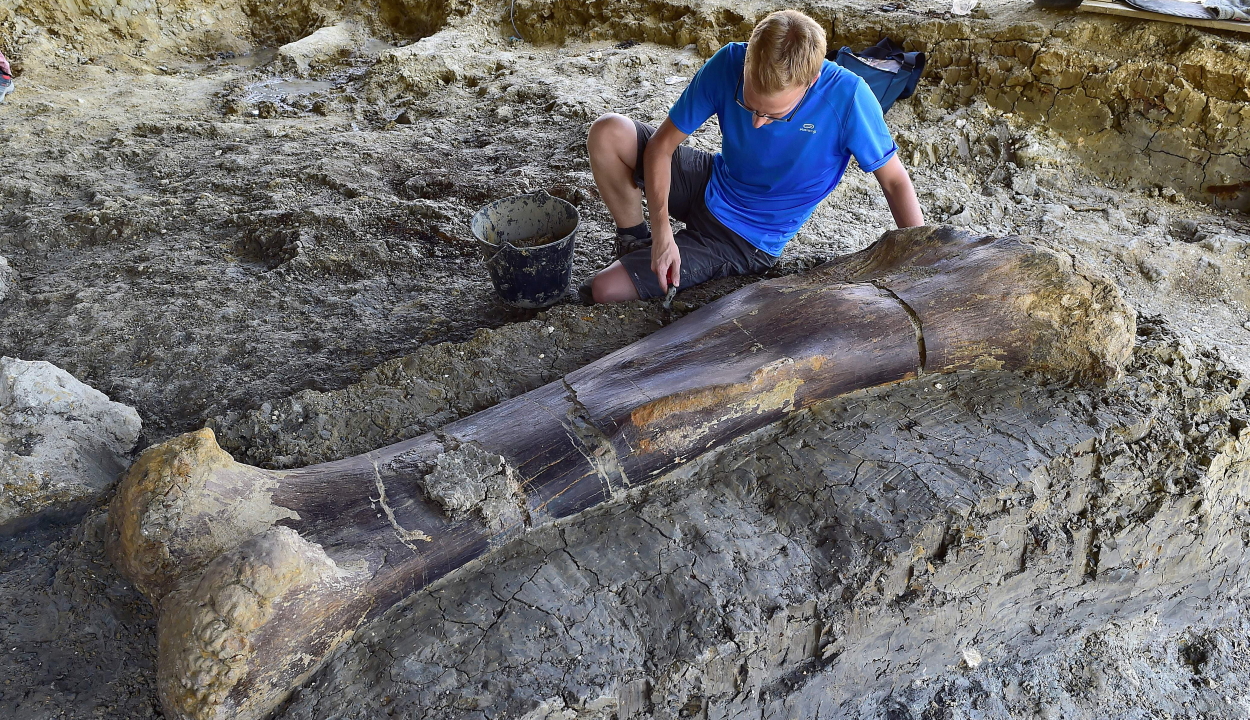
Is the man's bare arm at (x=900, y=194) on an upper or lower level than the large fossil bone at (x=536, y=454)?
upper

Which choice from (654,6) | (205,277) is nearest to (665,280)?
(205,277)

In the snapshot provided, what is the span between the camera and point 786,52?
1913 mm

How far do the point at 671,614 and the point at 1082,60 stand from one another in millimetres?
3797

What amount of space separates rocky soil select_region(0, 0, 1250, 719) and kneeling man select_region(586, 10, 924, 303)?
216 mm

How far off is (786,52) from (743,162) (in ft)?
1.78

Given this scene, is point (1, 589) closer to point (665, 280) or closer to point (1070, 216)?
point (665, 280)

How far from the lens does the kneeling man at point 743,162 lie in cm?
201

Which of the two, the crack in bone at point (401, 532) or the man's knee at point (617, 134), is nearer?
the crack in bone at point (401, 532)

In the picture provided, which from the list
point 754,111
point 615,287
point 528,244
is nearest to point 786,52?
point 754,111

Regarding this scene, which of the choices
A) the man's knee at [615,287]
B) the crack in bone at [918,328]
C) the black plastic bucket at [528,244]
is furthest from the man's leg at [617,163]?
the crack in bone at [918,328]

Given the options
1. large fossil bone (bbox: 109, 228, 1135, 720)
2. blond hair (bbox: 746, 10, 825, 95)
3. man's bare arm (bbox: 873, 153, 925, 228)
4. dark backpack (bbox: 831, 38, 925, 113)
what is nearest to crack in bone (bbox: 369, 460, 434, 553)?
large fossil bone (bbox: 109, 228, 1135, 720)

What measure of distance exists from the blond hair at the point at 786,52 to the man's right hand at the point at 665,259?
0.61m

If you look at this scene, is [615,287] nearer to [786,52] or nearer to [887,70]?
[786,52]

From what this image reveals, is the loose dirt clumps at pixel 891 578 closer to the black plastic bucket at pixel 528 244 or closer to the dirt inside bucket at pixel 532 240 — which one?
the black plastic bucket at pixel 528 244
